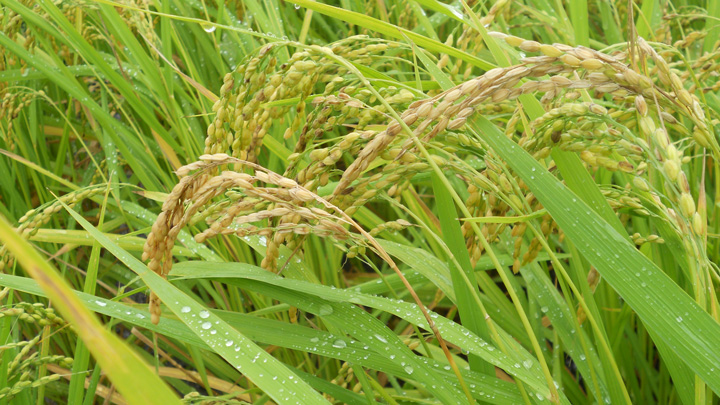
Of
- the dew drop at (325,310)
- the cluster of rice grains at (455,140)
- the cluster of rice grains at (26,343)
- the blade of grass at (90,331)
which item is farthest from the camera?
the cluster of rice grains at (26,343)

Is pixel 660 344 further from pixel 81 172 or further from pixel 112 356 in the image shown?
pixel 81 172

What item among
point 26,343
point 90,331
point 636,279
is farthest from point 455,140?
point 26,343

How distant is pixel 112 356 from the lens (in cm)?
47

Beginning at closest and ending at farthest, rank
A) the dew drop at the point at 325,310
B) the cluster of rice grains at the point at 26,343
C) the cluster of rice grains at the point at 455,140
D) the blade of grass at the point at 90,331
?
1. the blade of grass at the point at 90,331
2. the cluster of rice grains at the point at 455,140
3. the dew drop at the point at 325,310
4. the cluster of rice grains at the point at 26,343

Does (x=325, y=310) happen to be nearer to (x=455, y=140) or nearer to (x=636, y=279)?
(x=455, y=140)

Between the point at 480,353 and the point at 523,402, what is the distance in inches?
6.6

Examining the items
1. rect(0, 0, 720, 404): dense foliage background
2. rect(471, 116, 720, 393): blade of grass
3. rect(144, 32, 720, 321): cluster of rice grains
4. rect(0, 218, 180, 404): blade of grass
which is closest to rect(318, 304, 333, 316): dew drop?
rect(0, 0, 720, 404): dense foliage background

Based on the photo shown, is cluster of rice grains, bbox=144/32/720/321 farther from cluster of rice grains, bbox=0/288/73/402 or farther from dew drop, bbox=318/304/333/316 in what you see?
cluster of rice grains, bbox=0/288/73/402

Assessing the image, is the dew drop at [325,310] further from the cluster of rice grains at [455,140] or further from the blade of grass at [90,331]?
the blade of grass at [90,331]

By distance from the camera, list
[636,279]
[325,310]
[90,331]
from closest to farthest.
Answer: [90,331]
[636,279]
[325,310]

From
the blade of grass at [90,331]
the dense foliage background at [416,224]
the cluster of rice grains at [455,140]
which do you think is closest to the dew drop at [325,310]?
the dense foliage background at [416,224]

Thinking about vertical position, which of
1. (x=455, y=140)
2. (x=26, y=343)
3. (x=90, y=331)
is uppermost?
(x=90, y=331)

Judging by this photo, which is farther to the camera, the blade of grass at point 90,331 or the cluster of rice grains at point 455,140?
the cluster of rice grains at point 455,140

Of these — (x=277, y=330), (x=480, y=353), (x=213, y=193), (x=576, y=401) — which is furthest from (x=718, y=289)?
(x=213, y=193)
